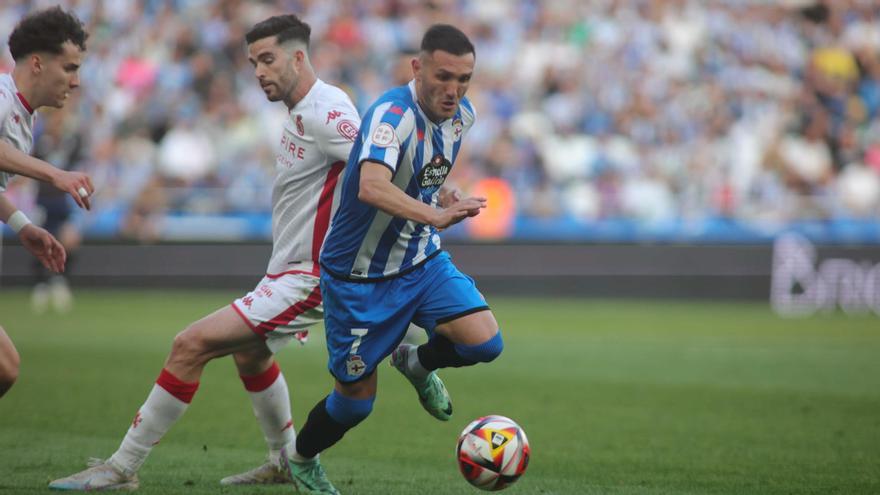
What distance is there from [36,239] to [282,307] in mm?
1328

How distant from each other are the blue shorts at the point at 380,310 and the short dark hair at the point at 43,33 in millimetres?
1777

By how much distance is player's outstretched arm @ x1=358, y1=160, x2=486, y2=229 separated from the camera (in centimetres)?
556

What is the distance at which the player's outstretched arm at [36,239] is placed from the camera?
6398 millimetres

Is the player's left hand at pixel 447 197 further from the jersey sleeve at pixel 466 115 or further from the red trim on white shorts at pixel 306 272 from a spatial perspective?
the red trim on white shorts at pixel 306 272

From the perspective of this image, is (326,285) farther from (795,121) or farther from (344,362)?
(795,121)

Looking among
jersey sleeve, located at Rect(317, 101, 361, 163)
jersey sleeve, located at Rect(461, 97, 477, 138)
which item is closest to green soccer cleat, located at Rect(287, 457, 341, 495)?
jersey sleeve, located at Rect(317, 101, 361, 163)

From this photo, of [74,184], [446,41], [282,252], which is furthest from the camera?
[282,252]

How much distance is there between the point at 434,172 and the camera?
20.4 feet

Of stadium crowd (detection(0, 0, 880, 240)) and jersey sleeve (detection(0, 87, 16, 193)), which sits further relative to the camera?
stadium crowd (detection(0, 0, 880, 240))

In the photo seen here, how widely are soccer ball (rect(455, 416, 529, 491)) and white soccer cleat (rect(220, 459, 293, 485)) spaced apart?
3.81ft

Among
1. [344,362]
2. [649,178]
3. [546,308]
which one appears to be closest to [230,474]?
[344,362]

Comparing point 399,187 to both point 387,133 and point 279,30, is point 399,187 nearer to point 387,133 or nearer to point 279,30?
point 387,133

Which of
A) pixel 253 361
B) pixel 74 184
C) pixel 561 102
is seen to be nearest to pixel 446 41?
pixel 74 184

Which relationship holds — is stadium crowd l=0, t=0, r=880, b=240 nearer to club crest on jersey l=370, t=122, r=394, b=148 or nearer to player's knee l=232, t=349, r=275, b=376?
player's knee l=232, t=349, r=275, b=376
